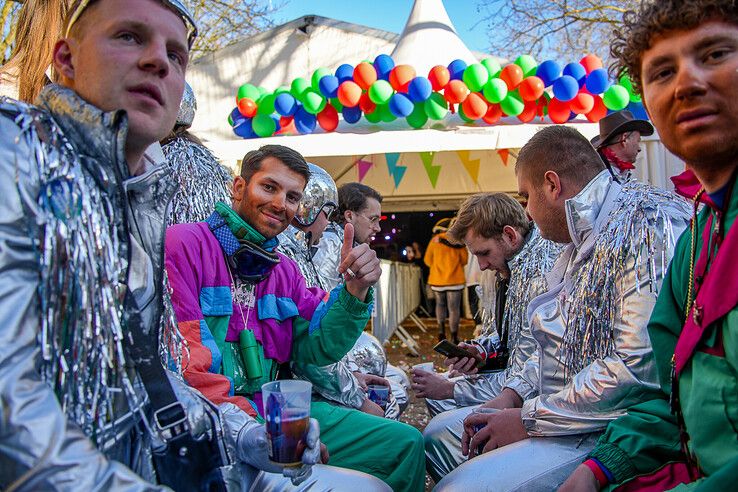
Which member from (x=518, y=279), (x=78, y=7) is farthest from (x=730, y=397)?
(x=518, y=279)

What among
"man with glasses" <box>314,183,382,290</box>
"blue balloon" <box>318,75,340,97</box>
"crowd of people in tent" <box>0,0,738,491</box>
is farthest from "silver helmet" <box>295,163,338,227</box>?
"blue balloon" <box>318,75,340,97</box>

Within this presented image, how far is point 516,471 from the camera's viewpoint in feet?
6.21

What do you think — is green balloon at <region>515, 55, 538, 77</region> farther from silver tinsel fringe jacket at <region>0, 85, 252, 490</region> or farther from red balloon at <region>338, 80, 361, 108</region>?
silver tinsel fringe jacket at <region>0, 85, 252, 490</region>

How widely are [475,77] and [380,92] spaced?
114cm

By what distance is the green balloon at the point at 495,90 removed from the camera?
6.44m

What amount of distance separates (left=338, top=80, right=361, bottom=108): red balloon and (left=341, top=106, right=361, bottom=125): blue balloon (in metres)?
0.18

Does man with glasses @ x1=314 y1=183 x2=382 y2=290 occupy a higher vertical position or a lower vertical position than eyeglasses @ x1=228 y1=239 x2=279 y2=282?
higher

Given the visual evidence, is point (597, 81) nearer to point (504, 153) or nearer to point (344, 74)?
point (504, 153)

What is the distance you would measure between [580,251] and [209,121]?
6.76 meters

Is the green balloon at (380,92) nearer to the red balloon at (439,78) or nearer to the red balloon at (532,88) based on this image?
the red balloon at (439,78)

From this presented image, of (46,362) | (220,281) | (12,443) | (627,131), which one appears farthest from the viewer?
(627,131)

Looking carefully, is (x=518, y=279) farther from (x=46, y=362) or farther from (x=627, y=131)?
(x=46, y=362)

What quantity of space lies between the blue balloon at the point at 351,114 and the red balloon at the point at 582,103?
2566 mm

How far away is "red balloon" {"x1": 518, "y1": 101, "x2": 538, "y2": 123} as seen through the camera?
6.68 meters
